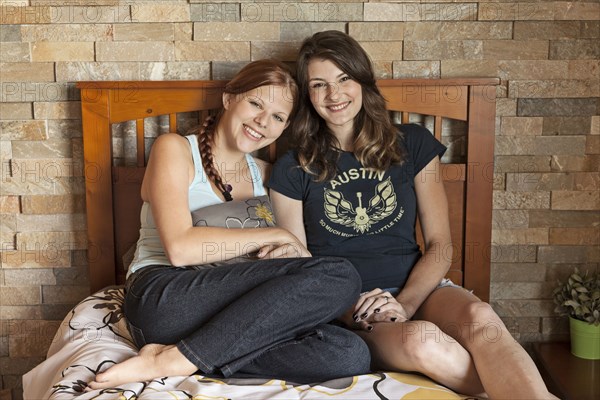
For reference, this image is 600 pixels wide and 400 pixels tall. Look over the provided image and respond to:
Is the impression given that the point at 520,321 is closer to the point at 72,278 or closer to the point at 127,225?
the point at 127,225

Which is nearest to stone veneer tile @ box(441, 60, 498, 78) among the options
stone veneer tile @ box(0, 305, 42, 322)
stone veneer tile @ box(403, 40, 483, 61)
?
stone veneer tile @ box(403, 40, 483, 61)

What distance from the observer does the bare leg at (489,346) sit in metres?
1.25

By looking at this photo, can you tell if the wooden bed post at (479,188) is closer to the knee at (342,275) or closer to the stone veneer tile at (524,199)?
the stone veneer tile at (524,199)

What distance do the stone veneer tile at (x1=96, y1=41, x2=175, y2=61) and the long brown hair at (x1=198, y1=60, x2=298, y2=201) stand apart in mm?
319

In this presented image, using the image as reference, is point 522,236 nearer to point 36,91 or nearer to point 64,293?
point 64,293

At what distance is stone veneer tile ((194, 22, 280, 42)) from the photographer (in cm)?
197

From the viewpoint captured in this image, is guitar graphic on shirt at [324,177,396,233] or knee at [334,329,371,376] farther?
guitar graphic on shirt at [324,177,396,233]

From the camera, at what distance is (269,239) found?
1.63 m

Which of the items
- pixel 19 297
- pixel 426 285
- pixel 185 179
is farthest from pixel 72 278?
pixel 426 285

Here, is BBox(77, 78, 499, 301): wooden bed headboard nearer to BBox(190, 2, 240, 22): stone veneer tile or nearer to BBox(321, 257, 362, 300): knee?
BBox(190, 2, 240, 22): stone veneer tile

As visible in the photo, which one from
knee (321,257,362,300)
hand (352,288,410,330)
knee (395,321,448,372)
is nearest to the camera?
knee (395,321,448,372)

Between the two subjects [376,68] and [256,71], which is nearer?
[256,71]

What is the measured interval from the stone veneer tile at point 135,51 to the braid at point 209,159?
360 mm

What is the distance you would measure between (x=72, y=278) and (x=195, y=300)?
0.82 metres
